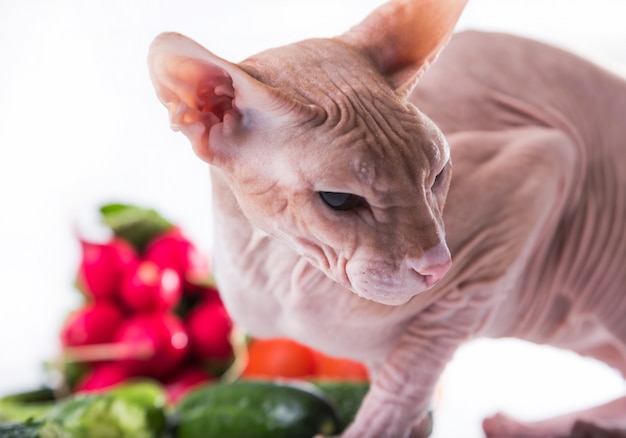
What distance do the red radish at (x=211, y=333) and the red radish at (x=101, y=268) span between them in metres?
0.15

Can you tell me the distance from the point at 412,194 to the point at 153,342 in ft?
2.85

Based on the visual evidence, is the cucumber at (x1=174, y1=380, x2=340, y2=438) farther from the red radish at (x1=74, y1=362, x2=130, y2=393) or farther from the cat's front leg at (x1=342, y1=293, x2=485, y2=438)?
the red radish at (x1=74, y1=362, x2=130, y2=393)

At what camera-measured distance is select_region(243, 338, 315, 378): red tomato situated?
1.32 metres

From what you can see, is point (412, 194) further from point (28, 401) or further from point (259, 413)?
point (28, 401)

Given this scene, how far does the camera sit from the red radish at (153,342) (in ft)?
4.27

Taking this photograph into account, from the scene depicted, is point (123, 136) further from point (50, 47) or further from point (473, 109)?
point (473, 109)

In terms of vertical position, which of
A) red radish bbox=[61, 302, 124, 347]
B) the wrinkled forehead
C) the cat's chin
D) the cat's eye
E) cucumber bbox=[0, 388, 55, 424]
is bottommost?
cucumber bbox=[0, 388, 55, 424]

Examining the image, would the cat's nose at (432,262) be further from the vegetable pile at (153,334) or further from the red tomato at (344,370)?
the red tomato at (344,370)

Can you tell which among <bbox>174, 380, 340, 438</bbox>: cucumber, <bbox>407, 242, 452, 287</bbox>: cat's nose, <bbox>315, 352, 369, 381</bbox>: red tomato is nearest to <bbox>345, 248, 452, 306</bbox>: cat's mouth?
<bbox>407, 242, 452, 287</bbox>: cat's nose

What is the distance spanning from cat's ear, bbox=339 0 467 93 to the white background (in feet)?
2.46

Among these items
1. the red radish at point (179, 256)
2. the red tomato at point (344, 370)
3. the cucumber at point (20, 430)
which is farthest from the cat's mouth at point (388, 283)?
the red radish at point (179, 256)

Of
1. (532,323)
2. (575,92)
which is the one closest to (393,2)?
(575,92)

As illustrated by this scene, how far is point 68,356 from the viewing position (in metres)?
1.32

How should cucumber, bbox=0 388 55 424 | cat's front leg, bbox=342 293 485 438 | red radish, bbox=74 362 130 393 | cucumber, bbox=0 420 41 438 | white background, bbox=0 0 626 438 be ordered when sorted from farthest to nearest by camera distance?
1. white background, bbox=0 0 626 438
2. red radish, bbox=74 362 130 393
3. cucumber, bbox=0 388 55 424
4. cucumber, bbox=0 420 41 438
5. cat's front leg, bbox=342 293 485 438
